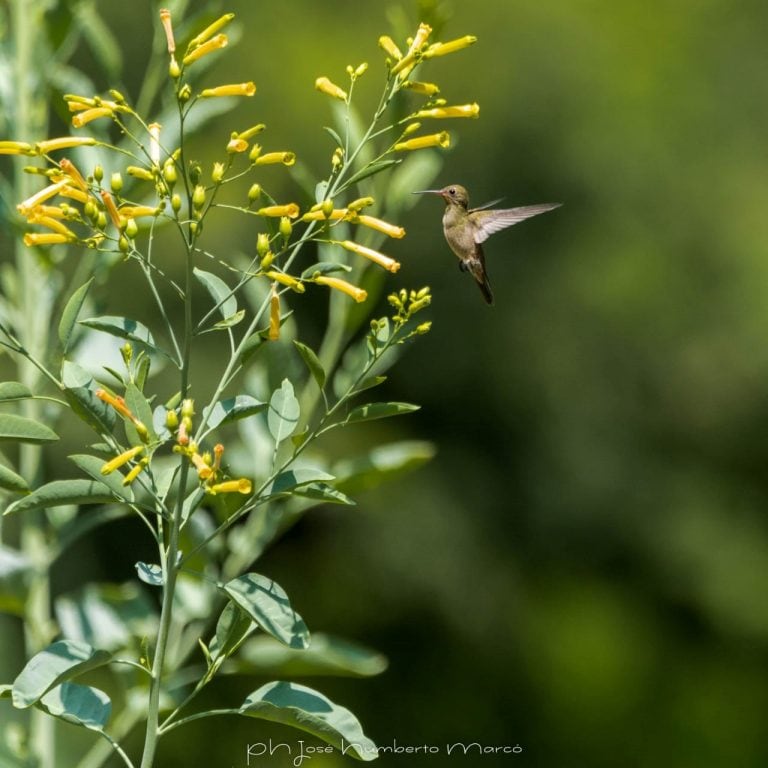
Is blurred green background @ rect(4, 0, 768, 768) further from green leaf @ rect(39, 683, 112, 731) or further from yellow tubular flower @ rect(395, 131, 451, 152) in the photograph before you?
green leaf @ rect(39, 683, 112, 731)

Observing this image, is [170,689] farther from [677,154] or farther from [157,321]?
[677,154]

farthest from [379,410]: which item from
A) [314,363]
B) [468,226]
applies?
[468,226]

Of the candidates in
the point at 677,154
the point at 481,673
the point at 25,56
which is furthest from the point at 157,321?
the point at 25,56

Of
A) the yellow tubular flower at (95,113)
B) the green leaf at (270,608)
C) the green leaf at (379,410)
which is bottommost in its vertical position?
the green leaf at (270,608)

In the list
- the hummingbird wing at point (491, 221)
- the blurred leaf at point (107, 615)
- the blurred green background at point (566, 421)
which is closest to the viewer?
the blurred leaf at point (107, 615)

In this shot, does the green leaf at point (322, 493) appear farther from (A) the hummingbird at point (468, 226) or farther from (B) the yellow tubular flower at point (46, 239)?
(A) the hummingbird at point (468, 226)

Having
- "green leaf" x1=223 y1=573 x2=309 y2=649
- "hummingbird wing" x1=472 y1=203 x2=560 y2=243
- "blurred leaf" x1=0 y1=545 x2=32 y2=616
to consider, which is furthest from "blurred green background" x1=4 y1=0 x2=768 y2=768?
"green leaf" x1=223 y1=573 x2=309 y2=649

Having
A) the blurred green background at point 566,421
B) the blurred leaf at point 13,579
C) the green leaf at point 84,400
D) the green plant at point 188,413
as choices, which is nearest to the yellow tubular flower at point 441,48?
the green plant at point 188,413

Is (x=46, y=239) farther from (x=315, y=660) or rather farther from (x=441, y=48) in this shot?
(x=315, y=660)
